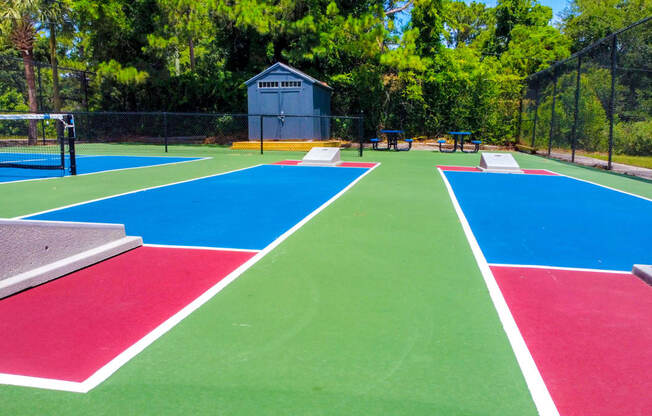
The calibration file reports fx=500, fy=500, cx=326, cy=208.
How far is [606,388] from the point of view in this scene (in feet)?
10.1

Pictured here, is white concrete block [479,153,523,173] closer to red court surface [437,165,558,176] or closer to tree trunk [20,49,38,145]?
red court surface [437,165,558,176]

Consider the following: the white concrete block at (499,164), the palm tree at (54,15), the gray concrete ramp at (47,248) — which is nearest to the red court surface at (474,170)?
the white concrete block at (499,164)

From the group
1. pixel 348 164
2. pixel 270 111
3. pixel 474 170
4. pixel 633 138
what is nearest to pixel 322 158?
pixel 348 164

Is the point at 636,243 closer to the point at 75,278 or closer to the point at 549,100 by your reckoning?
the point at 75,278

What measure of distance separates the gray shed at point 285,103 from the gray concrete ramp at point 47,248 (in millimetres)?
21366

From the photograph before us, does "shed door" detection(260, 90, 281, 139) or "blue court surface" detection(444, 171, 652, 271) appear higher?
"shed door" detection(260, 90, 281, 139)

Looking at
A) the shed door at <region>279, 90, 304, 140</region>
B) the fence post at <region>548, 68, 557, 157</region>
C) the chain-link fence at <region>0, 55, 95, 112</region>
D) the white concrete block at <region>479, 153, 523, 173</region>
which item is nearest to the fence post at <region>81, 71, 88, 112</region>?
the chain-link fence at <region>0, 55, 95, 112</region>

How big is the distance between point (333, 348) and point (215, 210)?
18.7ft

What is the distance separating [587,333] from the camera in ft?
12.7

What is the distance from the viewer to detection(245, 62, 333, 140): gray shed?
88.3 feet

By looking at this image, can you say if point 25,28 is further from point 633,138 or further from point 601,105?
point 633,138

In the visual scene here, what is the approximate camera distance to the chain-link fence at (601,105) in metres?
16.8

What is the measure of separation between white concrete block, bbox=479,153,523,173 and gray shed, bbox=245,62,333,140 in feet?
38.9

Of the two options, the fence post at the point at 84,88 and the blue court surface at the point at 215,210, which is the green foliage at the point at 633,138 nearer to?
the blue court surface at the point at 215,210
